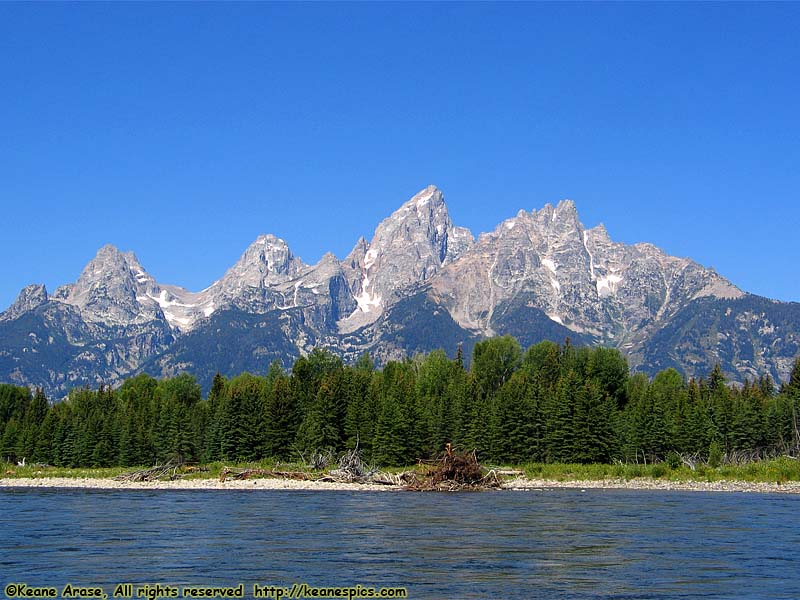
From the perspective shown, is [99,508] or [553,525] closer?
[553,525]

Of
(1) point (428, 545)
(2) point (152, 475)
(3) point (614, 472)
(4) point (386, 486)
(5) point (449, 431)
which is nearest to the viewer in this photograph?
(1) point (428, 545)

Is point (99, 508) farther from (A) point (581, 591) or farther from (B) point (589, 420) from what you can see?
(B) point (589, 420)

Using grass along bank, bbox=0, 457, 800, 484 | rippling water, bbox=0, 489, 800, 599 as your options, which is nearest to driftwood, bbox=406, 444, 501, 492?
rippling water, bbox=0, 489, 800, 599

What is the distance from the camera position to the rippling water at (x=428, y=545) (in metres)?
38.4

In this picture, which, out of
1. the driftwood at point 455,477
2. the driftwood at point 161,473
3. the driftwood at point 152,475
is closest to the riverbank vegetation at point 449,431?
the driftwood at point 161,473

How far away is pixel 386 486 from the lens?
10362cm

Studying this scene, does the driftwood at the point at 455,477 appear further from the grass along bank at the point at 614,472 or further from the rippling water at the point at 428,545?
the grass along bank at the point at 614,472

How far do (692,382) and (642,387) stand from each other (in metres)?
12.2

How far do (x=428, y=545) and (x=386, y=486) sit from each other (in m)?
54.3

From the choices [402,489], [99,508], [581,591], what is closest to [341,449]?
[402,489]

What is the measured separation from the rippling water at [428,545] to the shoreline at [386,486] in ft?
55.9

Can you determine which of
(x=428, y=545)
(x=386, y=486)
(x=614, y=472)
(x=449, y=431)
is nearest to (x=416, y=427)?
(x=449, y=431)

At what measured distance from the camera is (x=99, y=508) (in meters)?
75.7

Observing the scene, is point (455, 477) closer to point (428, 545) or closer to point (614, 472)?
point (614, 472)
